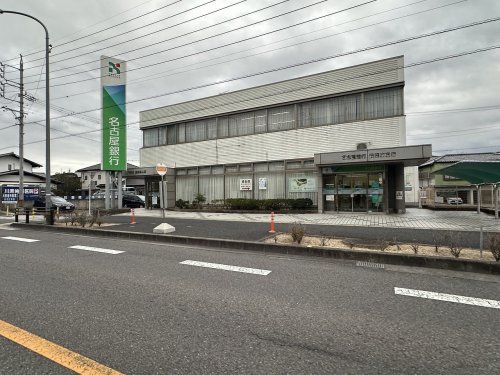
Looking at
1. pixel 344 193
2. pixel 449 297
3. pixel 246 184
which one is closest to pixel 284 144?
pixel 246 184

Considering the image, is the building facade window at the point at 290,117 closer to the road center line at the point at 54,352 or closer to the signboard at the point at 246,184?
the signboard at the point at 246,184

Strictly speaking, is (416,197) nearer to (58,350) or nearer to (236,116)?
(236,116)

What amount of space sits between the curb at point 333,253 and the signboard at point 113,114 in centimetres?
1265

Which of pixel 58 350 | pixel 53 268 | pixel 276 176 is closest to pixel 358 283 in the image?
pixel 58 350

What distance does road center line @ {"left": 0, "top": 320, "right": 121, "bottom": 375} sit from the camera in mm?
2697

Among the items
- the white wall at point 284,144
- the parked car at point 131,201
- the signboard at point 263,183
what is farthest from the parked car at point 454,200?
the parked car at point 131,201

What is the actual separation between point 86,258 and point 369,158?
15089 millimetres

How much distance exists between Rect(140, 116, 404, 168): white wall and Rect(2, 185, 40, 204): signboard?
36.4 feet

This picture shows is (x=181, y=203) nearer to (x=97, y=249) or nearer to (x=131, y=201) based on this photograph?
(x=131, y=201)

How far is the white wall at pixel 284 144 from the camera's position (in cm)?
1900

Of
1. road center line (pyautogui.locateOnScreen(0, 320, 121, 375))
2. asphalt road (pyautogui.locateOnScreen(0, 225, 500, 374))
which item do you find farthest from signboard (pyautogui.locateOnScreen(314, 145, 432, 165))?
road center line (pyautogui.locateOnScreen(0, 320, 121, 375))

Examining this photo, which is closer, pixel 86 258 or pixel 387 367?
pixel 387 367

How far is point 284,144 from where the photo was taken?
22.3 metres

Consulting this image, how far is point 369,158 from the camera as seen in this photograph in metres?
17.6
